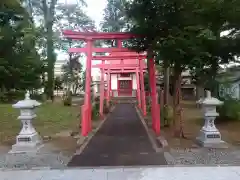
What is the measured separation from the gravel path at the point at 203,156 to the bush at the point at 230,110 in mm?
5266

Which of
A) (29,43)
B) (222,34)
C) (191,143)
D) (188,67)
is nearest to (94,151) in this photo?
(191,143)

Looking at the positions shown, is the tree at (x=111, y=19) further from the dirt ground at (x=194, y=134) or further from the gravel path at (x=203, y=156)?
the gravel path at (x=203, y=156)

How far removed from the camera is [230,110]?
41.1 feet

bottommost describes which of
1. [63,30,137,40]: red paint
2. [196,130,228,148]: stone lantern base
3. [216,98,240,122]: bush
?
[196,130,228,148]: stone lantern base

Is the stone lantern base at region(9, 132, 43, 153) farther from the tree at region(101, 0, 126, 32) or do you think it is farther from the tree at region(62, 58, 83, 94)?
the tree at region(62, 58, 83, 94)

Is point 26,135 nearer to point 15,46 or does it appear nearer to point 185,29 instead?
point 185,29

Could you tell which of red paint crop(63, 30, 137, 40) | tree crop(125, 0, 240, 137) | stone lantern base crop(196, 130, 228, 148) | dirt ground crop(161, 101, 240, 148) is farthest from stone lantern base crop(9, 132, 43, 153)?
stone lantern base crop(196, 130, 228, 148)

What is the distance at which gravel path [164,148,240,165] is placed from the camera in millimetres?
6312

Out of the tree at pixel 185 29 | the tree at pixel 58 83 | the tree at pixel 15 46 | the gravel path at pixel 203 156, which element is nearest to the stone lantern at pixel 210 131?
the gravel path at pixel 203 156

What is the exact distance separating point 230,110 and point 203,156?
635 cm

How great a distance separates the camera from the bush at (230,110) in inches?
492

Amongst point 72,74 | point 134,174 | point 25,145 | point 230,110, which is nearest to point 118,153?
point 134,174

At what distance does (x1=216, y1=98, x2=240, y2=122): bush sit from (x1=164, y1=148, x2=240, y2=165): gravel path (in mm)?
5266

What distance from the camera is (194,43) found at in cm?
768
